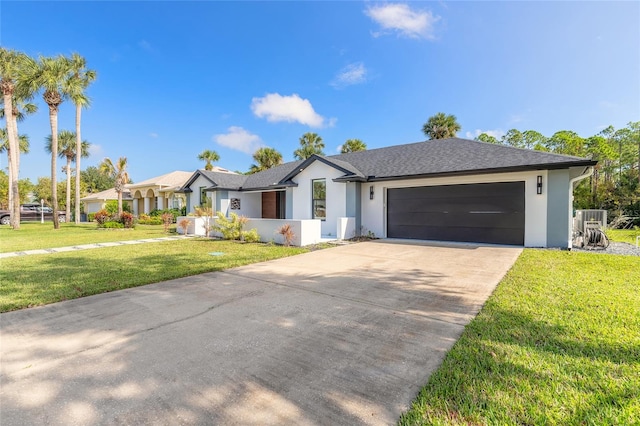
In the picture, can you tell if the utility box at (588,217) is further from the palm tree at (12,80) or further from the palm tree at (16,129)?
the palm tree at (16,129)

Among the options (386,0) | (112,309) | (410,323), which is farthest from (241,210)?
(410,323)

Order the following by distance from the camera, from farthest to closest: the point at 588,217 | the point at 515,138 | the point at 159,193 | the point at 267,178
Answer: the point at 515,138 → the point at 159,193 → the point at 267,178 → the point at 588,217

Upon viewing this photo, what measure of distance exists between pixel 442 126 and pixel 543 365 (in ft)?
91.4

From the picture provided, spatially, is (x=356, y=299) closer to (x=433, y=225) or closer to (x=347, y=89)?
(x=433, y=225)

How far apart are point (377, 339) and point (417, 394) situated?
999 mm

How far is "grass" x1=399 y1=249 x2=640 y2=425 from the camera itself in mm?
2023

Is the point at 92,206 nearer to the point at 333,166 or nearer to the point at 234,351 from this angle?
the point at 333,166

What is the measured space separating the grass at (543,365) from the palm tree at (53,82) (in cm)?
2738

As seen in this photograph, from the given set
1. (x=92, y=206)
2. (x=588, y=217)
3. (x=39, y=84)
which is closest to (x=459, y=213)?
(x=588, y=217)

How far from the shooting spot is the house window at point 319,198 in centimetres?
1467

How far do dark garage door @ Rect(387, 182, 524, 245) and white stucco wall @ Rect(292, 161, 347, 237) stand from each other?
7.94 ft

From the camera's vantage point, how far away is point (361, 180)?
13445mm

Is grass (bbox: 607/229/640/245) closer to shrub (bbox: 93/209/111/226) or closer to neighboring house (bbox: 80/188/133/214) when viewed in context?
shrub (bbox: 93/209/111/226)

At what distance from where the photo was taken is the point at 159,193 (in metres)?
30.6
